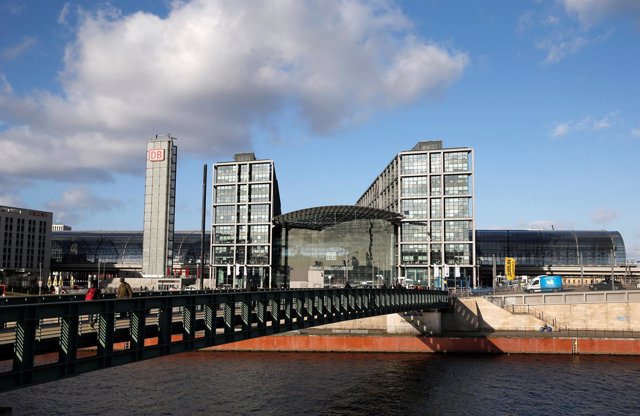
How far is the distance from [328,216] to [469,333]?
55450 millimetres

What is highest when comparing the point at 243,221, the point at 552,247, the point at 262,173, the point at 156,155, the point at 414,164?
the point at 156,155

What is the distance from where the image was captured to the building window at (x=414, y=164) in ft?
420

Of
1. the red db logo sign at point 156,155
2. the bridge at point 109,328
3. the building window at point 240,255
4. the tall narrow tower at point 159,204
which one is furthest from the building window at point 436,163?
the bridge at point 109,328

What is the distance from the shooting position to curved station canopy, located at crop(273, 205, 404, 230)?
12600cm

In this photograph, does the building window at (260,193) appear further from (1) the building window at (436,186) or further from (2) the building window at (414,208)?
(1) the building window at (436,186)

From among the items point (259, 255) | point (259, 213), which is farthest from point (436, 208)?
point (259, 255)

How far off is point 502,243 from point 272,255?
7678 cm

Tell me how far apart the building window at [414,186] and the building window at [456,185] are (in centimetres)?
501

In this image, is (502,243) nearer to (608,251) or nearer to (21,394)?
(608,251)

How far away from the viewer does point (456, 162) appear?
126 m

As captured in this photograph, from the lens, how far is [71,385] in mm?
50594

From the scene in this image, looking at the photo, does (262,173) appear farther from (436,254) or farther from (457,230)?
(457,230)

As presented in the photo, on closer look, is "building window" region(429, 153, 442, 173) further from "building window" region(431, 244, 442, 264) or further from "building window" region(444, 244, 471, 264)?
"building window" region(444, 244, 471, 264)

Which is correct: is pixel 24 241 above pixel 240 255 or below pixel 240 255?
above
